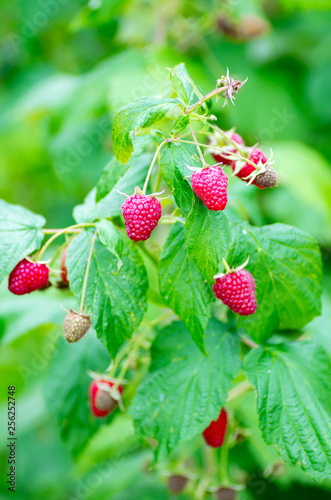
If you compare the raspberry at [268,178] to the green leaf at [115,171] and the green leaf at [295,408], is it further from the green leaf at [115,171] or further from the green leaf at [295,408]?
the green leaf at [295,408]

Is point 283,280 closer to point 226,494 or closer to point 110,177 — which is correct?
point 110,177

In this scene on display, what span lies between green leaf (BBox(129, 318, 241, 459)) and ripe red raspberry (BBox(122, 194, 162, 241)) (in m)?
0.36

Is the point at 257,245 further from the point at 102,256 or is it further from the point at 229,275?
the point at 102,256

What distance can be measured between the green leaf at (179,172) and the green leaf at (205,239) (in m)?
0.02

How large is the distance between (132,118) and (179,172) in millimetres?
123

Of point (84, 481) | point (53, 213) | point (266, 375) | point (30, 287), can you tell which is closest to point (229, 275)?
point (266, 375)

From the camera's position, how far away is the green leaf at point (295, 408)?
0.98 metres

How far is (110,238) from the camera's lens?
3.09 ft

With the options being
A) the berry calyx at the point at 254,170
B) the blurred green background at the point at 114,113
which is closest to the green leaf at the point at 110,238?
the berry calyx at the point at 254,170

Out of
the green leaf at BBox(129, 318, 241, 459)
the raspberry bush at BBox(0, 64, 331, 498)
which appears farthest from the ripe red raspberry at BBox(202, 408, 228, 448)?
the green leaf at BBox(129, 318, 241, 459)

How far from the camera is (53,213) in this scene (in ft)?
12.2

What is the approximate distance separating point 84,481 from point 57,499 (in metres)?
0.49

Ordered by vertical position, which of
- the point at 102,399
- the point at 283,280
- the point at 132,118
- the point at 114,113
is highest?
the point at 132,118

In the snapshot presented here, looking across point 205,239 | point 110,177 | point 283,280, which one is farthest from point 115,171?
point 283,280
